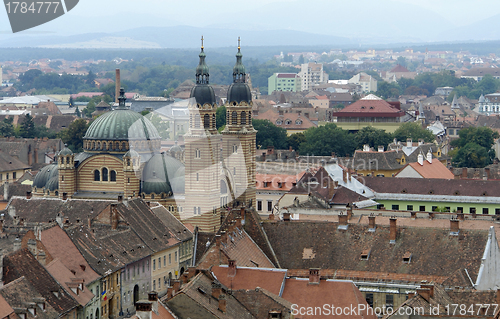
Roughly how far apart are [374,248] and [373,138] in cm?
9328

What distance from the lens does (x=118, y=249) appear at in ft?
247

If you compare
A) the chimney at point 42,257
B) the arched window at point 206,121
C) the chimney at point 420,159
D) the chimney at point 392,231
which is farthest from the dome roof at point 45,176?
the chimney at point 392,231

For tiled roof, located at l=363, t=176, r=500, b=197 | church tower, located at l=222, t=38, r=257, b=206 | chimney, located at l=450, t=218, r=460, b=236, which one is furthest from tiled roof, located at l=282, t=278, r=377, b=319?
church tower, located at l=222, t=38, r=257, b=206

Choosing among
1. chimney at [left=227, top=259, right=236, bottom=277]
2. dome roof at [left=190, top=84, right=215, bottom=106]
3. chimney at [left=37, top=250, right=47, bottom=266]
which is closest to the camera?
chimney at [left=227, top=259, right=236, bottom=277]

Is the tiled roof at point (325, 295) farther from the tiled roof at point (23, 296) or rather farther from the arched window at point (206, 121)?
the arched window at point (206, 121)

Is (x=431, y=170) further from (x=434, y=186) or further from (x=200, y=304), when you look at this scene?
(x=200, y=304)

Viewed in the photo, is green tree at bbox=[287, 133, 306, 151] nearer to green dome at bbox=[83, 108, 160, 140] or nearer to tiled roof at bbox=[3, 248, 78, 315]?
green dome at bbox=[83, 108, 160, 140]

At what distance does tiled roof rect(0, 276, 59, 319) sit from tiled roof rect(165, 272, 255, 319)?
377 inches

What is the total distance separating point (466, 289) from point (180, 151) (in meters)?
58.2

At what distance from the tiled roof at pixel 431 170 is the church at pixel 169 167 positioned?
1852cm

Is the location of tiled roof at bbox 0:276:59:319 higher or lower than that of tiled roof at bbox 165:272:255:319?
lower

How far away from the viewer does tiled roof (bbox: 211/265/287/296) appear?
55875 mm

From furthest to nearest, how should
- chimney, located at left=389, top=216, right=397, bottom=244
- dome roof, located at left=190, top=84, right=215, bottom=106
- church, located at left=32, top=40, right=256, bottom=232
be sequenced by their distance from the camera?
dome roof, located at left=190, top=84, right=215, bottom=106
church, located at left=32, top=40, right=256, bottom=232
chimney, located at left=389, top=216, right=397, bottom=244

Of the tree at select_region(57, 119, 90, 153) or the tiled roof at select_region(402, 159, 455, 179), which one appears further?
the tree at select_region(57, 119, 90, 153)
